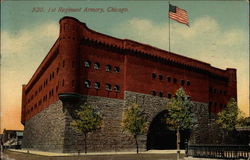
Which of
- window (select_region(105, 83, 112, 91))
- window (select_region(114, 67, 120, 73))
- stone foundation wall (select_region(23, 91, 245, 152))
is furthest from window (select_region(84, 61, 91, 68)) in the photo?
window (select_region(114, 67, 120, 73))

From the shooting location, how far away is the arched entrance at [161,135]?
47844 millimetres

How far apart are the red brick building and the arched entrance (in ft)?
11.7

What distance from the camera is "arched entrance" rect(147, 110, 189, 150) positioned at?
1884 inches

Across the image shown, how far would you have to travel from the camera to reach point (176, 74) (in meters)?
50.6

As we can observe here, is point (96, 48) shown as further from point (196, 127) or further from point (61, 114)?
point (196, 127)

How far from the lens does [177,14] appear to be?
1612 inches

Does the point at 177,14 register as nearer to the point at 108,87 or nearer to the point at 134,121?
the point at 108,87

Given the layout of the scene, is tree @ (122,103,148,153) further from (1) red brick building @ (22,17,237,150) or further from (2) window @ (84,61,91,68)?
(2) window @ (84,61,91,68)

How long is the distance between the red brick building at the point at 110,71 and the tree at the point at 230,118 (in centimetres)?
264

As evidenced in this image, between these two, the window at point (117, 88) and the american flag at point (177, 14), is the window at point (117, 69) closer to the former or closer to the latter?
the window at point (117, 88)

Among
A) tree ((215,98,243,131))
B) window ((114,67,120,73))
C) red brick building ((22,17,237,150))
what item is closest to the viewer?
red brick building ((22,17,237,150))

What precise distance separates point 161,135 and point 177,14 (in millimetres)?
19309

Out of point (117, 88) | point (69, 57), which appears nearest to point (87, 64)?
point (69, 57)

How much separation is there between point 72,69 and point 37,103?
21070mm
